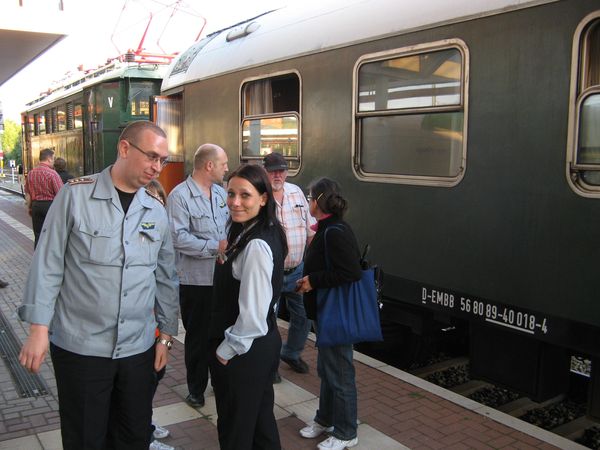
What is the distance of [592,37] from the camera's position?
321 cm

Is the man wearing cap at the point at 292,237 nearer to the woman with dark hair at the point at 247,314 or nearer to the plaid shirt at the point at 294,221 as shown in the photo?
the plaid shirt at the point at 294,221

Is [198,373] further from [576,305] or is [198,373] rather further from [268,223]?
[576,305]

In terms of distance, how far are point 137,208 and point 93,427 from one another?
907 mm

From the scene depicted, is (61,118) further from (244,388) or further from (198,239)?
(244,388)

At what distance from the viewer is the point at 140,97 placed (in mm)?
10734

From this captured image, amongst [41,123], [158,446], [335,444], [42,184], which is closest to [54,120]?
[41,123]

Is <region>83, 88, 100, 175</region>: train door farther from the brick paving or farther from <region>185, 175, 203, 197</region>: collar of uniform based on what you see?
<region>185, 175, 203, 197</region>: collar of uniform

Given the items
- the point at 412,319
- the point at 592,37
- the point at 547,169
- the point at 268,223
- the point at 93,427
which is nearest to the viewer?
the point at 93,427

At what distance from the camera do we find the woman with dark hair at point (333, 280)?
328cm

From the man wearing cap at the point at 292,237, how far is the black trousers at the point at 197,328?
2.14 feet

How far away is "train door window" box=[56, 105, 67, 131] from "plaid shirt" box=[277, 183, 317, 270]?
1132 cm

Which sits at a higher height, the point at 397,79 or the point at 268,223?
the point at 397,79

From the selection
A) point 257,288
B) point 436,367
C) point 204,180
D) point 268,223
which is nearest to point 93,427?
point 257,288

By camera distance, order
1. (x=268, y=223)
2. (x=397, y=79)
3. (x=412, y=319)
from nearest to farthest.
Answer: (x=268, y=223), (x=397, y=79), (x=412, y=319)
